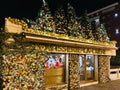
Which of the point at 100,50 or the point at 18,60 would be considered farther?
the point at 100,50

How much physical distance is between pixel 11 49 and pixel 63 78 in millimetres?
5304

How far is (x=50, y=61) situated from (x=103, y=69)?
19.5ft

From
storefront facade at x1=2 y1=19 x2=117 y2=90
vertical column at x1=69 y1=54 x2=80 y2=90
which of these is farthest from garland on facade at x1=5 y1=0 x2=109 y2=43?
vertical column at x1=69 y1=54 x2=80 y2=90

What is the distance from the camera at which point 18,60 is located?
9.83m

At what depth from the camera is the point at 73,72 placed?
555 inches

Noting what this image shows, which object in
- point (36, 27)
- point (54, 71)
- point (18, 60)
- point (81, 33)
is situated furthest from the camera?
point (81, 33)

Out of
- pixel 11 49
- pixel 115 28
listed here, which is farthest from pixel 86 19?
pixel 115 28

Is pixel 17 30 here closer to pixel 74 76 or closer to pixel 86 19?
pixel 74 76

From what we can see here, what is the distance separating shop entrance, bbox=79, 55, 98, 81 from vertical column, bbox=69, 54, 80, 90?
1.76 metres

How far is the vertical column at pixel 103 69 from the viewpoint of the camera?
1704 centimetres

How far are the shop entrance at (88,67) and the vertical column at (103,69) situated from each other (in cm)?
33

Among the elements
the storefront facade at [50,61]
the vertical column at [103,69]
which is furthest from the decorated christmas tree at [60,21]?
the vertical column at [103,69]

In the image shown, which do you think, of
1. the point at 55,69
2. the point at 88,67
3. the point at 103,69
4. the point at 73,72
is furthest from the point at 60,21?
the point at 103,69

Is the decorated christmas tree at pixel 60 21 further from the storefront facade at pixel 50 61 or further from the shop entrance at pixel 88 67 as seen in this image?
the shop entrance at pixel 88 67
